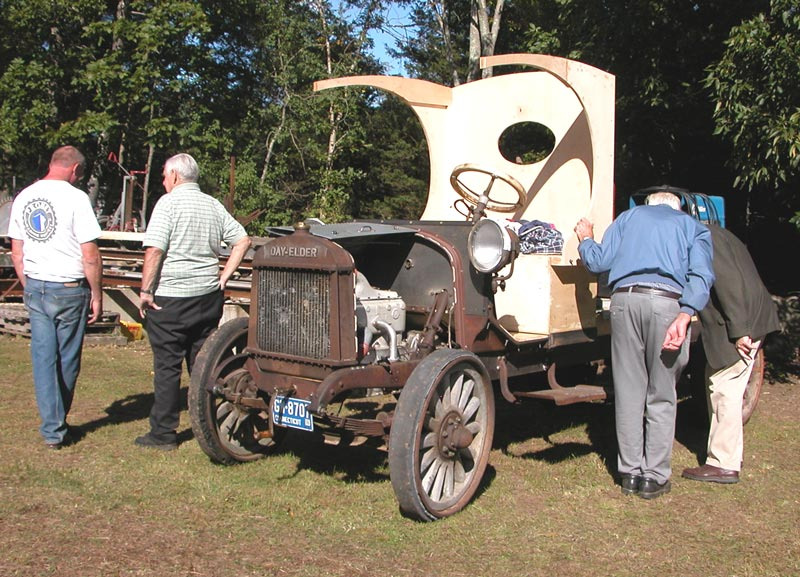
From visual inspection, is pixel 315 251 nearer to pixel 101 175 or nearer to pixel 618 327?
pixel 618 327

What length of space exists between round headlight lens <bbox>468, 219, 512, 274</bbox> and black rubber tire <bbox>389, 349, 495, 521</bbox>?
605 mm

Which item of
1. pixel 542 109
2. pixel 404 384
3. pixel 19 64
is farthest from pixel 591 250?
pixel 19 64

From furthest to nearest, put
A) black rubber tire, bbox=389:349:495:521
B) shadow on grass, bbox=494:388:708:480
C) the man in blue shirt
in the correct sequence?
shadow on grass, bbox=494:388:708:480, the man in blue shirt, black rubber tire, bbox=389:349:495:521

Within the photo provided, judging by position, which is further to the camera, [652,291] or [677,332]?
[652,291]

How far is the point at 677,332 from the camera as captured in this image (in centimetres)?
474

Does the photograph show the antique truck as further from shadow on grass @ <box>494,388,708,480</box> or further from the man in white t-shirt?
the man in white t-shirt

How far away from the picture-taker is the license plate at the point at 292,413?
450 cm

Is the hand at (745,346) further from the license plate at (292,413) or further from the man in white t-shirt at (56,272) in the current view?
the man in white t-shirt at (56,272)

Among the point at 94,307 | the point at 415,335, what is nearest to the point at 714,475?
the point at 415,335

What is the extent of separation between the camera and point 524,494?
5.00m

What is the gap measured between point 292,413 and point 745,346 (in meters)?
2.95

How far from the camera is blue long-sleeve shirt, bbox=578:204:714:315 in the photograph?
193 inches

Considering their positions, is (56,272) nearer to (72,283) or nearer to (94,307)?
(72,283)

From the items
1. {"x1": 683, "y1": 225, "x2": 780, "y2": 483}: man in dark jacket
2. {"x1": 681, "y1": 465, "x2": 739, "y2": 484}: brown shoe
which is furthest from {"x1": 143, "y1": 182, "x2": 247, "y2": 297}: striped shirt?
{"x1": 681, "y1": 465, "x2": 739, "y2": 484}: brown shoe
